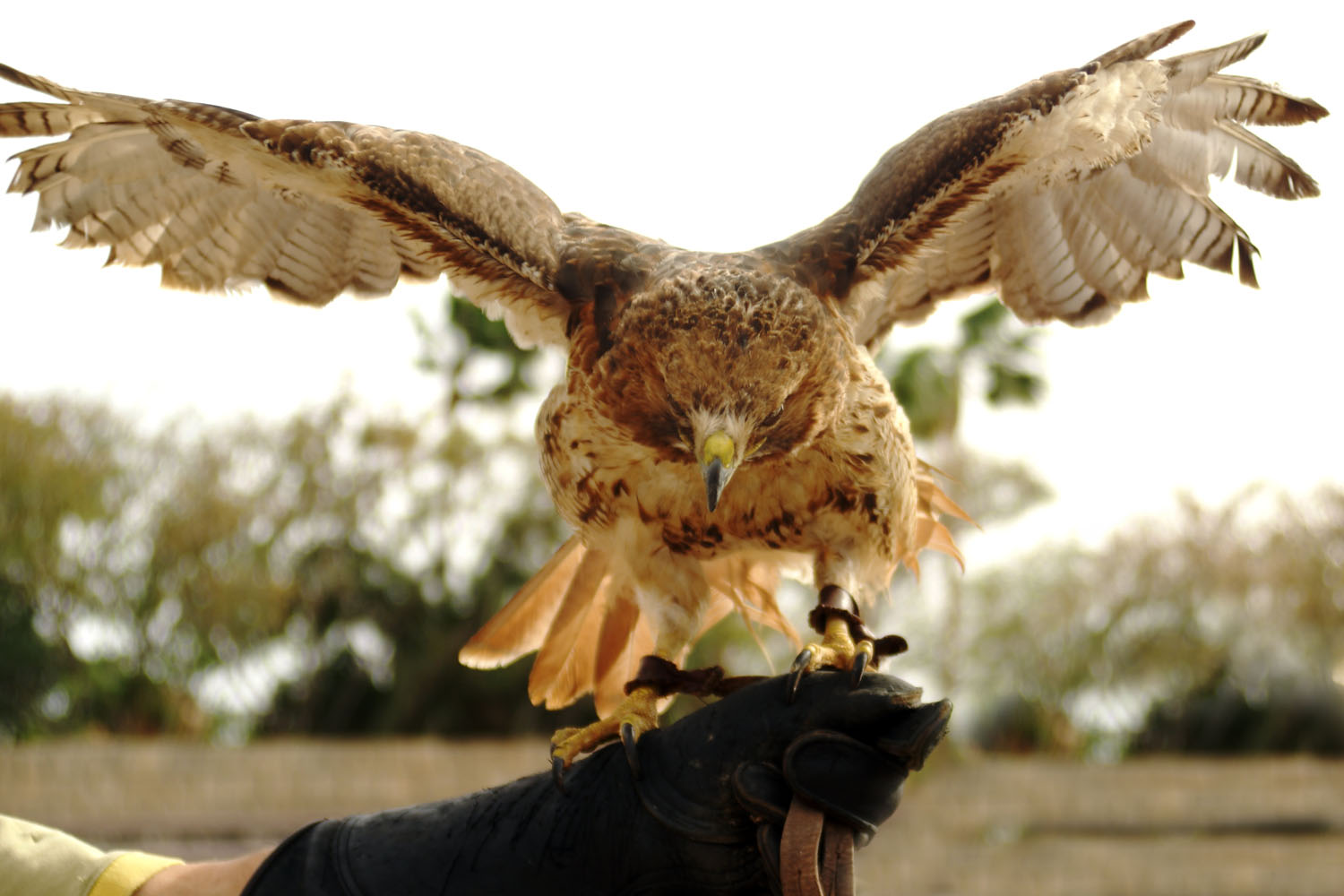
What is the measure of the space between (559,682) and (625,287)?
1.48 m

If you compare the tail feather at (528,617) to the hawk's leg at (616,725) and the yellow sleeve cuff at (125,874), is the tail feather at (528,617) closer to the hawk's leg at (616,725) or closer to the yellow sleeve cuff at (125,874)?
the hawk's leg at (616,725)

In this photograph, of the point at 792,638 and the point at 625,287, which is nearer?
the point at 625,287

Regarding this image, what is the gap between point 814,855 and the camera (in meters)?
2.84

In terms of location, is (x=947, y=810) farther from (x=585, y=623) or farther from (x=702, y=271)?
(x=702, y=271)

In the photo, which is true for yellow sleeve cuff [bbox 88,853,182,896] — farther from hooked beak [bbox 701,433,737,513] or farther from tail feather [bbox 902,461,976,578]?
tail feather [bbox 902,461,976,578]

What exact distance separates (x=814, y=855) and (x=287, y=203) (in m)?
3.13

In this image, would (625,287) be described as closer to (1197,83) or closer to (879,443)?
(879,443)

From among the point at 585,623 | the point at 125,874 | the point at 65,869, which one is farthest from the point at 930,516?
the point at 65,869

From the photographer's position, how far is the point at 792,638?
13.4 feet

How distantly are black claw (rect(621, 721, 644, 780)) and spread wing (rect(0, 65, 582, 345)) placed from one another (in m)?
1.39

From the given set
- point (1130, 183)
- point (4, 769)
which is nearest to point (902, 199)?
point (1130, 183)

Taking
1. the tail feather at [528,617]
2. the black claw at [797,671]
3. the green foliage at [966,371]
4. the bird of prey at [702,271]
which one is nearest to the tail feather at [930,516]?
the bird of prey at [702,271]

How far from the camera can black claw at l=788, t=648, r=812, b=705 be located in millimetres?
3047

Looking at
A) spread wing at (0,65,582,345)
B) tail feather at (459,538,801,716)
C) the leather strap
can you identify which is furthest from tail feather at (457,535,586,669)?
the leather strap
